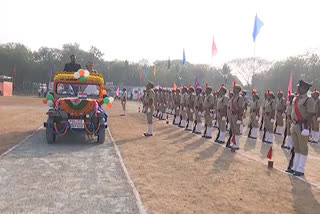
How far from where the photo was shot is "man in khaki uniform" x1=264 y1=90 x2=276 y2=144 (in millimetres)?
13638

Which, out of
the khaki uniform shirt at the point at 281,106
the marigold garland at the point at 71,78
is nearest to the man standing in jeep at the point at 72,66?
the marigold garland at the point at 71,78

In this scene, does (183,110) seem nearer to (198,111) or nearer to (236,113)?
(198,111)

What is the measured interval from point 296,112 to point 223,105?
4.35 meters

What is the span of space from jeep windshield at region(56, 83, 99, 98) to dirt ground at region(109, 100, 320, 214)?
7.43 feet

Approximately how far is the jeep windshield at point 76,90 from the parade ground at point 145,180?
195 centimetres

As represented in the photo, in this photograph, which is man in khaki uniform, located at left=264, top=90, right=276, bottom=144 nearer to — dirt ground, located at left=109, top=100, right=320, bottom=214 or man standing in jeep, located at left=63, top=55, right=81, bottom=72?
dirt ground, located at left=109, top=100, right=320, bottom=214

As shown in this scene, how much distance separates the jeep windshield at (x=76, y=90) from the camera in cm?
1202

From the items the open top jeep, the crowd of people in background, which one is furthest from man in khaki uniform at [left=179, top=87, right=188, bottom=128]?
the open top jeep

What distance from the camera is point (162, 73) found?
73500 mm

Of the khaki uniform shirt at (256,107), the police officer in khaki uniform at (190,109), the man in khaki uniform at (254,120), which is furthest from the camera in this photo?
the police officer in khaki uniform at (190,109)

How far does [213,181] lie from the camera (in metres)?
6.78

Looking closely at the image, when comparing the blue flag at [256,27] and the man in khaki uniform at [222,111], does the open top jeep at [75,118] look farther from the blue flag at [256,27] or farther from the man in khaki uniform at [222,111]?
the blue flag at [256,27]

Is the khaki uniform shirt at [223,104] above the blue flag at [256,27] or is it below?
below

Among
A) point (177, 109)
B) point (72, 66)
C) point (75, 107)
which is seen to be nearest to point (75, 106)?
point (75, 107)
